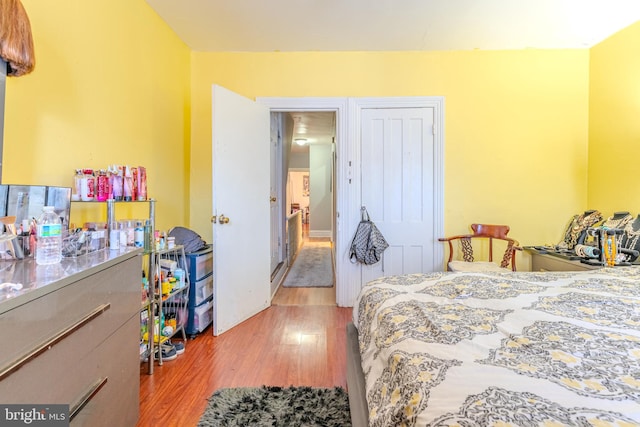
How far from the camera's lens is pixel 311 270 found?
4.62 meters

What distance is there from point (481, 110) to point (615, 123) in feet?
3.50

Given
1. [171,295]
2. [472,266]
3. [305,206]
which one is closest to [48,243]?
[171,295]

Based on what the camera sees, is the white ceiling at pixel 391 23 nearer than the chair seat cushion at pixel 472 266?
Yes

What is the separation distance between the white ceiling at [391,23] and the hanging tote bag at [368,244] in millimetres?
1745

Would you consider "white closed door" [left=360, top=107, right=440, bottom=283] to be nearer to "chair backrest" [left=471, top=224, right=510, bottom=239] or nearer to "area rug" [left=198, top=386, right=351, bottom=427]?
"chair backrest" [left=471, top=224, right=510, bottom=239]

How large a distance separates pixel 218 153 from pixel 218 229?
0.62 metres

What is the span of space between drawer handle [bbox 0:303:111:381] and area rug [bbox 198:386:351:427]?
2.57 feet

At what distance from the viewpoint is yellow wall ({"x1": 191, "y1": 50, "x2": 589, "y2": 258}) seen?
9.45ft

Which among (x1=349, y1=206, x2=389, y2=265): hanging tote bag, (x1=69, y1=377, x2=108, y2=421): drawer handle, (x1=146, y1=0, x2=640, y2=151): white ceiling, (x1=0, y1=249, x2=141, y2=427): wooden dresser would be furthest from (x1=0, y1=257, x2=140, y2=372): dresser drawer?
(x1=146, y1=0, x2=640, y2=151): white ceiling

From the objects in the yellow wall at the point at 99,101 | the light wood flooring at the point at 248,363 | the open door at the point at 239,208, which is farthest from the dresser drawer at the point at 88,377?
Answer: the open door at the point at 239,208

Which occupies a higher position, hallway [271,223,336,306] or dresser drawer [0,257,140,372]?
Result: dresser drawer [0,257,140,372]

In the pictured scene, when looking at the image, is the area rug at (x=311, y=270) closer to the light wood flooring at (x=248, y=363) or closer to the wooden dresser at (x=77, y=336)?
the light wood flooring at (x=248, y=363)

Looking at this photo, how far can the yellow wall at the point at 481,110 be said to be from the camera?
288 cm

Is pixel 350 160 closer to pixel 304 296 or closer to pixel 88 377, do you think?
pixel 304 296
